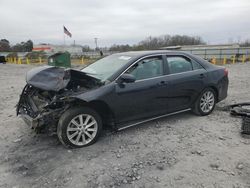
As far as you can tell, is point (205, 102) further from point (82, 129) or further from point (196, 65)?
point (82, 129)

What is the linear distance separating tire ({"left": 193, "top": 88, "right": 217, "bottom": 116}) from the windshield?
1.84 meters

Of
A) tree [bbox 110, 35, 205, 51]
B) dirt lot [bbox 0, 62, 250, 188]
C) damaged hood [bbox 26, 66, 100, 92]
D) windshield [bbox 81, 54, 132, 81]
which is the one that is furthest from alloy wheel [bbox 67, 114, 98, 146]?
tree [bbox 110, 35, 205, 51]

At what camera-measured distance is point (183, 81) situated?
14.4 ft

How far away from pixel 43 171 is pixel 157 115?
2.22m

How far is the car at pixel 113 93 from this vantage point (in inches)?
133

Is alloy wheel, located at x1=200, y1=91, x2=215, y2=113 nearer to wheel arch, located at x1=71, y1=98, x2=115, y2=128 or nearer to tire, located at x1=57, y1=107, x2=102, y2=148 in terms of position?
wheel arch, located at x1=71, y1=98, x2=115, y2=128

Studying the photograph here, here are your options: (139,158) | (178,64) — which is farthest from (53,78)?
(178,64)

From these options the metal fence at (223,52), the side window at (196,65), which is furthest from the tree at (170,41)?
the side window at (196,65)

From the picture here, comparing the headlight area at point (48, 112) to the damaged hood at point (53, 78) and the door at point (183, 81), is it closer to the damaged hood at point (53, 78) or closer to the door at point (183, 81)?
the damaged hood at point (53, 78)

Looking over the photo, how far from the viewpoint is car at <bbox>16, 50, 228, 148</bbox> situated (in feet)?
11.1

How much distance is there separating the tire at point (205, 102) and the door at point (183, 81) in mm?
133

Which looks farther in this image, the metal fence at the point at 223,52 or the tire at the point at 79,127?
the metal fence at the point at 223,52

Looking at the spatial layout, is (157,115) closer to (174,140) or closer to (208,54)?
(174,140)

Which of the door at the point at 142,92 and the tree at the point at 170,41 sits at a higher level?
the tree at the point at 170,41
